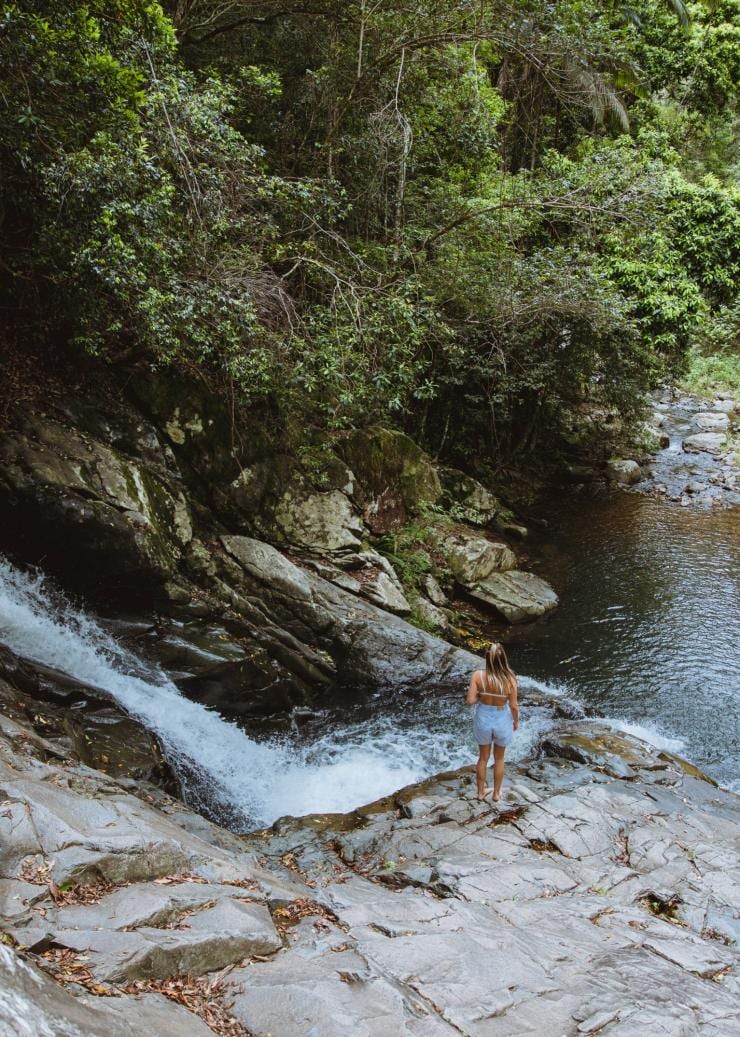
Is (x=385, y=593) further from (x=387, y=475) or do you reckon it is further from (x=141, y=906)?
(x=141, y=906)

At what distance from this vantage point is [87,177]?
272 inches

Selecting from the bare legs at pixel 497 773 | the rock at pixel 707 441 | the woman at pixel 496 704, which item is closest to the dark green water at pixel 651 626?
the bare legs at pixel 497 773

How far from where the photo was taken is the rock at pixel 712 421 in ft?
86.1

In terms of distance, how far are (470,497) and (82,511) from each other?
36.2 ft

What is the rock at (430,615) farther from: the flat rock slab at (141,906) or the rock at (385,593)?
the flat rock slab at (141,906)

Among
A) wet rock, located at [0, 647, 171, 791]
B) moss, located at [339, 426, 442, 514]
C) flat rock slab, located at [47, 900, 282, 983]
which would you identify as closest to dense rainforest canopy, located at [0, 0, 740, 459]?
moss, located at [339, 426, 442, 514]

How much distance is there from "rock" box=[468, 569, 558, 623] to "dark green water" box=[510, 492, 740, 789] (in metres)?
0.32

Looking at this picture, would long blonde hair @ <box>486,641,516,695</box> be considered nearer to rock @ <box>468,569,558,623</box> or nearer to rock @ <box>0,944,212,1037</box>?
rock @ <box>0,944,212,1037</box>

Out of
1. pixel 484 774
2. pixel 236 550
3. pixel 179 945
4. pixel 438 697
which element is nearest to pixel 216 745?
pixel 236 550

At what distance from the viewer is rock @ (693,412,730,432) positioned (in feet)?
86.1

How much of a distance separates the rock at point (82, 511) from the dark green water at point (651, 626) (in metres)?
7.00

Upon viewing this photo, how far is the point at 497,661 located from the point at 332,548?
554cm

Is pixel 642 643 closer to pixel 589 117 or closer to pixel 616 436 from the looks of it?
pixel 616 436

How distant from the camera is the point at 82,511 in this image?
8.90m
